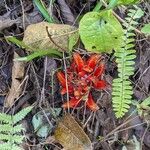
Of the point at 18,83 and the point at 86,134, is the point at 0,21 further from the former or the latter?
the point at 86,134

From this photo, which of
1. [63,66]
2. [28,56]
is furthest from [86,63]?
[28,56]

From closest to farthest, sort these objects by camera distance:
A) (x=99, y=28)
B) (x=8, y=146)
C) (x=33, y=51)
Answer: (x=99, y=28) < (x=8, y=146) < (x=33, y=51)

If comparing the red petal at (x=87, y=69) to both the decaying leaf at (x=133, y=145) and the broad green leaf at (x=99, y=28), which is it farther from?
the decaying leaf at (x=133, y=145)

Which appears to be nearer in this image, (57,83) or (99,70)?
(99,70)

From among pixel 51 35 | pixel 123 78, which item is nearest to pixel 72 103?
pixel 123 78

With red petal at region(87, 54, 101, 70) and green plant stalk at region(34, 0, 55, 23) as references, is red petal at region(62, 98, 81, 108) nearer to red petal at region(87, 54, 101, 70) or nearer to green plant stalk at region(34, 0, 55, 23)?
red petal at region(87, 54, 101, 70)

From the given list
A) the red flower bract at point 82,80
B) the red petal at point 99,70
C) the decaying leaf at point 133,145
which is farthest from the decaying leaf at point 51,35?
the decaying leaf at point 133,145

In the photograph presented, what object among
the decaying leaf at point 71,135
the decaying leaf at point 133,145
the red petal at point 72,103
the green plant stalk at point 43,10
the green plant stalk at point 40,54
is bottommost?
the decaying leaf at point 133,145

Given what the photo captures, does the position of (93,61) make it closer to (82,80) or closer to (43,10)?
(82,80)
